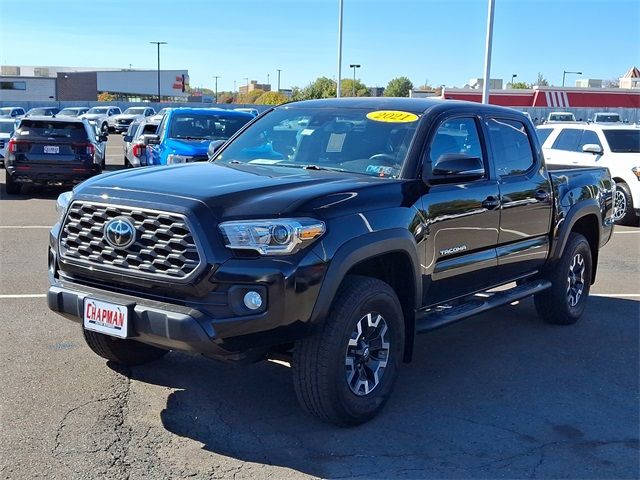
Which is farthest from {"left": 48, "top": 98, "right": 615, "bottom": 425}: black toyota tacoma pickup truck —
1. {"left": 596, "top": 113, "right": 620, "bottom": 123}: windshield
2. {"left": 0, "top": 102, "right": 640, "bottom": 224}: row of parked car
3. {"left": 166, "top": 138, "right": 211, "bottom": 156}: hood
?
{"left": 596, "top": 113, "right": 620, "bottom": 123}: windshield

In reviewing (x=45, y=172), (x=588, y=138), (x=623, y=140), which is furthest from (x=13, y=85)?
(x=623, y=140)

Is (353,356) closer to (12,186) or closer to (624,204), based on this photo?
(624,204)

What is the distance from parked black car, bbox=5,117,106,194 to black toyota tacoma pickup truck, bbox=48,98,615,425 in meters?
9.84

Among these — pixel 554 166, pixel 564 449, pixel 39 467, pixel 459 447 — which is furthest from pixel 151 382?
pixel 554 166

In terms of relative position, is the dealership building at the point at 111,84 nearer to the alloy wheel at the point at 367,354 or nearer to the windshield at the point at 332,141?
the windshield at the point at 332,141

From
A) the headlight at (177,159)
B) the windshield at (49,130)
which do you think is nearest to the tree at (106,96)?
the windshield at (49,130)

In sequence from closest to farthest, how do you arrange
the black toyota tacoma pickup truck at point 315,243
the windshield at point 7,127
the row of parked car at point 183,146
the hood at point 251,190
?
1. the black toyota tacoma pickup truck at point 315,243
2. the hood at point 251,190
3. the row of parked car at point 183,146
4. the windshield at point 7,127

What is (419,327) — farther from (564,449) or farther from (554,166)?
(554,166)

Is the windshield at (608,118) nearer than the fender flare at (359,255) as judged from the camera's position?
No

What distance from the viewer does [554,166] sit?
7.62 metres

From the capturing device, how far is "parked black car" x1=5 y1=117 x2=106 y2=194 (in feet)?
47.8

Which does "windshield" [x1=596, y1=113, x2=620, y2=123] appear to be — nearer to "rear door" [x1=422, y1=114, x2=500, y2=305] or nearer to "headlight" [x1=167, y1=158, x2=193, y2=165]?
"headlight" [x1=167, y1=158, x2=193, y2=165]

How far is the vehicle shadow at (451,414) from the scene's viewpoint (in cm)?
399

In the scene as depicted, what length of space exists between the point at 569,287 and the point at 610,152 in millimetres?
7706
